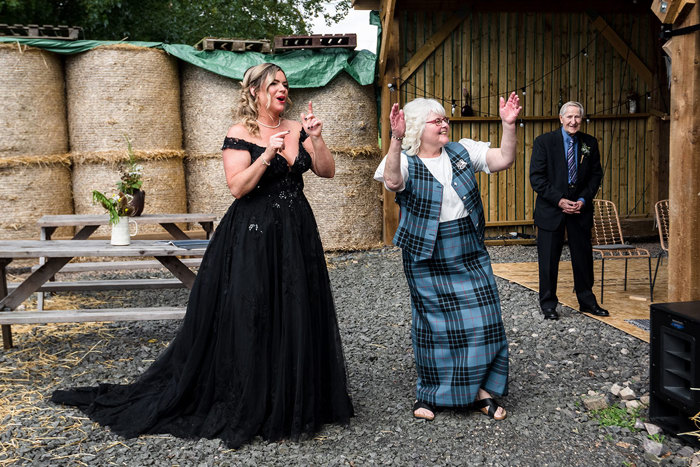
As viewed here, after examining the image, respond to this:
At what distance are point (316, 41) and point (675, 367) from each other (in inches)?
267

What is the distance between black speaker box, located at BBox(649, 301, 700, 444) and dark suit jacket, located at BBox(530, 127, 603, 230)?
7.48 feet

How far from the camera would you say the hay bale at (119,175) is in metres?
8.59

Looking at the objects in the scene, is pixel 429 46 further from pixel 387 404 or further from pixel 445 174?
pixel 387 404

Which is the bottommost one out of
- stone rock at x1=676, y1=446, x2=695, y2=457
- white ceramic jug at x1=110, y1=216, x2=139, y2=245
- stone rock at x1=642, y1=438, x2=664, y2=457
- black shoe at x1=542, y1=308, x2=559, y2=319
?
stone rock at x1=676, y1=446, x2=695, y2=457

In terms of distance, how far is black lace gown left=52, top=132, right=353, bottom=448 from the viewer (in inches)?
140

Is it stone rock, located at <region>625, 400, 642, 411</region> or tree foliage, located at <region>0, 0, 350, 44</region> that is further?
tree foliage, located at <region>0, 0, 350, 44</region>

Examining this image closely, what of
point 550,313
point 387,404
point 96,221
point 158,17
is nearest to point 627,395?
point 387,404

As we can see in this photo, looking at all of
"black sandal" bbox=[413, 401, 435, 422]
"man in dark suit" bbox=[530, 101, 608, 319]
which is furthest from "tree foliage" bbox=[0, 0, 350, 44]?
"black sandal" bbox=[413, 401, 435, 422]

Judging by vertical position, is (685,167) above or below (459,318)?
above

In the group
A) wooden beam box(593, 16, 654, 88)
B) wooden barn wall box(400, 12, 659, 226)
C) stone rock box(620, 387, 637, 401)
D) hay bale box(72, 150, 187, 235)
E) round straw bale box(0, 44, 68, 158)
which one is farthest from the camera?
wooden beam box(593, 16, 654, 88)

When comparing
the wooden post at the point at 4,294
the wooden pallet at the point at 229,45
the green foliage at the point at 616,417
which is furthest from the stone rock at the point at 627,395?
the wooden pallet at the point at 229,45

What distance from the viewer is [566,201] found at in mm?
5812

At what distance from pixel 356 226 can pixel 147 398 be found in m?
5.82

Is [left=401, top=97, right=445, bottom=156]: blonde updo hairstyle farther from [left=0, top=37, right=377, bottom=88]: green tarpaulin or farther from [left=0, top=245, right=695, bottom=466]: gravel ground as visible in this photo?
[left=0, top=37, right=377, bottom=88]: green tarpaulin
